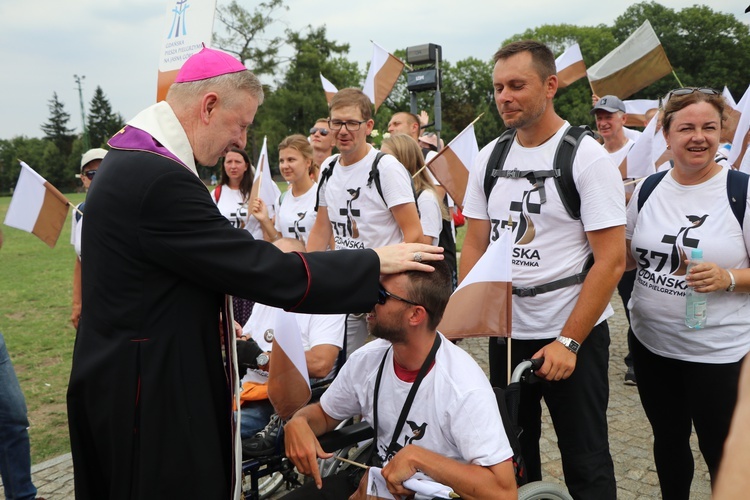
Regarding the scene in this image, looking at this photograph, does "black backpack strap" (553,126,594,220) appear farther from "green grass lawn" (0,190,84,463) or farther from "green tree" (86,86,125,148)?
"green tree" (86,86,125,148)

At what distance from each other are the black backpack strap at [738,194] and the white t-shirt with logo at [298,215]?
131 inches

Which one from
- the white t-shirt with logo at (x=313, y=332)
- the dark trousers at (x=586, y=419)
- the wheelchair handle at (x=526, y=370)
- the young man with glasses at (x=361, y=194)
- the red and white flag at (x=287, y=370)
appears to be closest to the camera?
the wheelchair handle at (x=526, y=370)

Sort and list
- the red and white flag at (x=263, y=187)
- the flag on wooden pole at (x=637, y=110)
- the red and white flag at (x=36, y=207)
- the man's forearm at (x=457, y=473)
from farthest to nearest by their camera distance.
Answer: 1. the flag on wooden pole at (x=637, y=110)
2. the red and white flag at (x=263, y=187)
3. the red and white flag at (x=36, y=207)
4. the man's forearm at (x=457, y=473)

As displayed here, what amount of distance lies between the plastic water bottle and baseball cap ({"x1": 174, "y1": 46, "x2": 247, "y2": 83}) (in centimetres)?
209

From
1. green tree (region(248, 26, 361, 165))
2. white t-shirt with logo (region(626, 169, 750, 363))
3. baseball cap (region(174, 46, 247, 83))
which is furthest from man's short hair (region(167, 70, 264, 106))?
green tree (region(248, 26, 361, 165))

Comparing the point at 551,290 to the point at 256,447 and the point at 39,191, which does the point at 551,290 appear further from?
the point at 39,191

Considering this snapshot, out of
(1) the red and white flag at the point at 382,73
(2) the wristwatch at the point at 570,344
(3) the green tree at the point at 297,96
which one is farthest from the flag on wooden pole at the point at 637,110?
(3) the green tree at the point at 297,96

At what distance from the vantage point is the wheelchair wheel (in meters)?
2.41

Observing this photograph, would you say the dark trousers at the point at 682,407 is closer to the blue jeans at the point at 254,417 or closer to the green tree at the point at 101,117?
the blue jeans at the point at 254,417

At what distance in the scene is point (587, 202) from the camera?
2.62m

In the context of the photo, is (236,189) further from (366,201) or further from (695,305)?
(695,305)

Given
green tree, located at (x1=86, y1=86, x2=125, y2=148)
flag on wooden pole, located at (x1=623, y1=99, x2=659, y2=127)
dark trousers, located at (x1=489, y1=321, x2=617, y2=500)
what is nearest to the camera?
dark trousers, located at (x1=489, y1=321, x2=617, y2=500)

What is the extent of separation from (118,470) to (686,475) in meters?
2.64

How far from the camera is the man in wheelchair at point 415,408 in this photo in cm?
212
